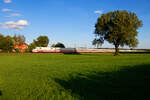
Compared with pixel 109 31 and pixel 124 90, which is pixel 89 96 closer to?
pixel 124 90

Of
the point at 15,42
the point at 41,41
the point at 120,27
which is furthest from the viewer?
the point at 41,41

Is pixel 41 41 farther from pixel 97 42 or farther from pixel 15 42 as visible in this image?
pixel 97 42

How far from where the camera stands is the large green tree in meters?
43.9

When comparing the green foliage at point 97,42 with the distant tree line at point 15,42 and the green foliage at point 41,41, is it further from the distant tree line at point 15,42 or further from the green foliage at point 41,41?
the green foliage at point 41,41

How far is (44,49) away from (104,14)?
192 feet

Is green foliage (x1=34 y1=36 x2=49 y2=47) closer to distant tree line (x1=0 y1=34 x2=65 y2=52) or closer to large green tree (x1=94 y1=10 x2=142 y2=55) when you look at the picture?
distant tree line (x1=0 y1=34 x2=65 y2=52)

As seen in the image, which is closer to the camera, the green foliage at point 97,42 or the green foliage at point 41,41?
the green foliage at point 97,42

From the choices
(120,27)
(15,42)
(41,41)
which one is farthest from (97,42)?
(41,41)

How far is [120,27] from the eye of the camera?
4381 centimetres

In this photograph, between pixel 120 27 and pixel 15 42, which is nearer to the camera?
pixel 120 27

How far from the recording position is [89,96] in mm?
5938

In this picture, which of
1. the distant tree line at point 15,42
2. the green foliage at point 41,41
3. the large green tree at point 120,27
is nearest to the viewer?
the large green tree at point 120,27

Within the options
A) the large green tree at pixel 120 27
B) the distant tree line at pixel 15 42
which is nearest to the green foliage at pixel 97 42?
the large green tree at pixel 120 27

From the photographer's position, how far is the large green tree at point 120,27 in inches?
1729
